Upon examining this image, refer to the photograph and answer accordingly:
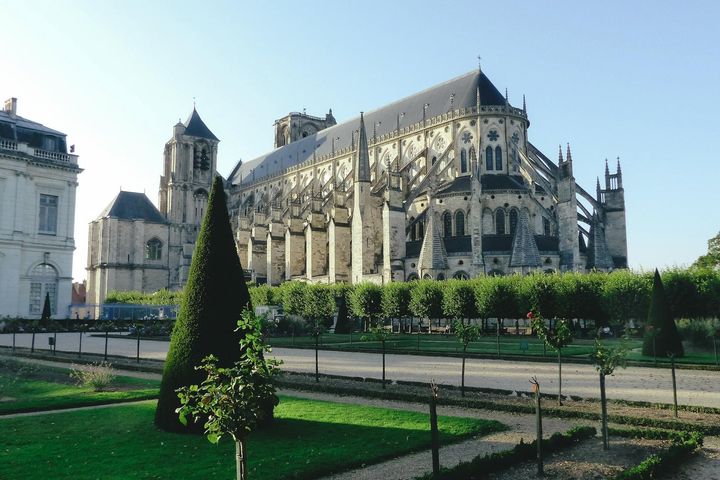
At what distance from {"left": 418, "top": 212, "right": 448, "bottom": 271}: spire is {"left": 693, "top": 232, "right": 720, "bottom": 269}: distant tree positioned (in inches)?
823

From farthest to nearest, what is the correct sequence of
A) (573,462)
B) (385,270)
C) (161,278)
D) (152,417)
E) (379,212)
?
(161,278), (379,212), (385,270), (152,417), (573,462)

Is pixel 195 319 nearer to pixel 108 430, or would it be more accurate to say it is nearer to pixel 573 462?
pixel 108 430

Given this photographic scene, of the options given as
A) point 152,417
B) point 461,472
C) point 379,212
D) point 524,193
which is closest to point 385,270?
point 379,212

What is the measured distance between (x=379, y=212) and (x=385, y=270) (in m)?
5.28

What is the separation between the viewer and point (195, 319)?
28.8 ft

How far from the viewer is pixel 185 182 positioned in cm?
6638

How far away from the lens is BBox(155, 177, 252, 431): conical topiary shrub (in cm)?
857

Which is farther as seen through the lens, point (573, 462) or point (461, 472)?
point (573, 462)

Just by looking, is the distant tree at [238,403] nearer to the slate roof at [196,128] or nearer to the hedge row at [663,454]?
the hedge row at [663,454]

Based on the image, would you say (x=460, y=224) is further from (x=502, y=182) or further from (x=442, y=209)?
(x=502, y=182)

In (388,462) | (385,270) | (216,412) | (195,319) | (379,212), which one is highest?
(379,212)

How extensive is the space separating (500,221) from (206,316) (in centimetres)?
3381

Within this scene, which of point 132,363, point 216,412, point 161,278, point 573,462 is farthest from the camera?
point 161,278

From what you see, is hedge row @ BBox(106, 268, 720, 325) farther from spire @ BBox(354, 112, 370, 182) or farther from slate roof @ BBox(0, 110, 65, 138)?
slate roof @ BBox(0, 110, 65, 138)
